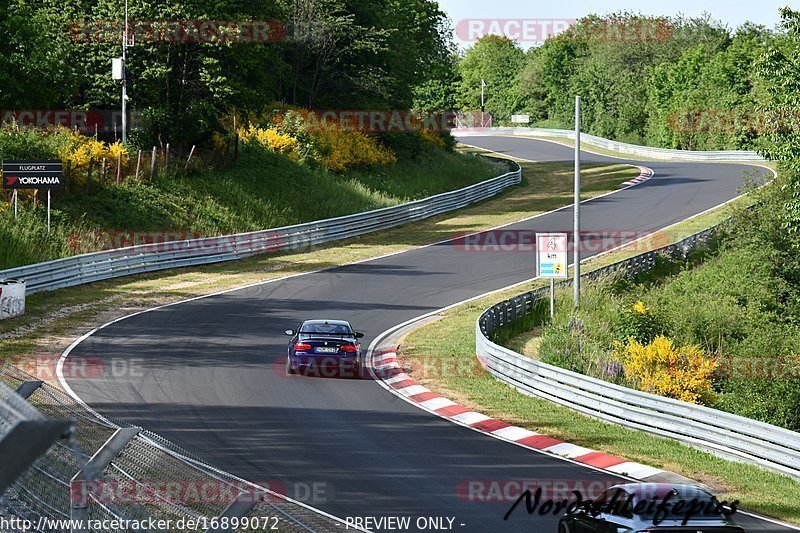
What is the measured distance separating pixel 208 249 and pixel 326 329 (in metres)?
16.6

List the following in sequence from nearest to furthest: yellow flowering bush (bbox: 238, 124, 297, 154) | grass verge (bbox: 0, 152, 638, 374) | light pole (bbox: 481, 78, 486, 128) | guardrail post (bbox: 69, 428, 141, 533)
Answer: guardrail post (bbox: 69, 428, 141, 533)
grass verge (bbox: 0, 152, 638, 374)
yellow flowering bush (bbox: 238, 124, 297, 154)
light pole (bbox: 481, 78, 486, 128)

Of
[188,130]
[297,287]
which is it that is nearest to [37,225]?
[297,287]

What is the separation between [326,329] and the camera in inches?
987

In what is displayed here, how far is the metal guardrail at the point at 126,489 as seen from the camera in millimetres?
7258

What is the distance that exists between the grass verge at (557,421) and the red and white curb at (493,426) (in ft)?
1.05

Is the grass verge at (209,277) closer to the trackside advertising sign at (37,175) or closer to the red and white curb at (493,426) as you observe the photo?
the trackside advertising sign at (37,175)

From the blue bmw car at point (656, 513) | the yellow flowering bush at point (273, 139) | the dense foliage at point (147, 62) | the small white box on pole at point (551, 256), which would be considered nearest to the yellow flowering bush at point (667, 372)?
the small white box on pole at point (551, 256)

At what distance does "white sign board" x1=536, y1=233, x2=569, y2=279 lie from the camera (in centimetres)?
2864

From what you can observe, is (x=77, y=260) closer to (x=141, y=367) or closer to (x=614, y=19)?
(x=141, y=367)

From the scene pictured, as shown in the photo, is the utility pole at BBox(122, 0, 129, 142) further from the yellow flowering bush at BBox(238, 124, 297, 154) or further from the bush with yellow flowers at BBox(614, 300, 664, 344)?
the bush with yellow flowers at BBox(614, 300, 664, 344)

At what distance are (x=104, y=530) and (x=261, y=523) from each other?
1.84 m

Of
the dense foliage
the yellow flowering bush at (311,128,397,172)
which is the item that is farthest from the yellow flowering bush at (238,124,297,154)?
the dense foliage

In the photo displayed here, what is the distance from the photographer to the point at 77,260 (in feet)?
115

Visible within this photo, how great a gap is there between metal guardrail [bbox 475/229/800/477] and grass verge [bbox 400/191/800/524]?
0.22 metres
